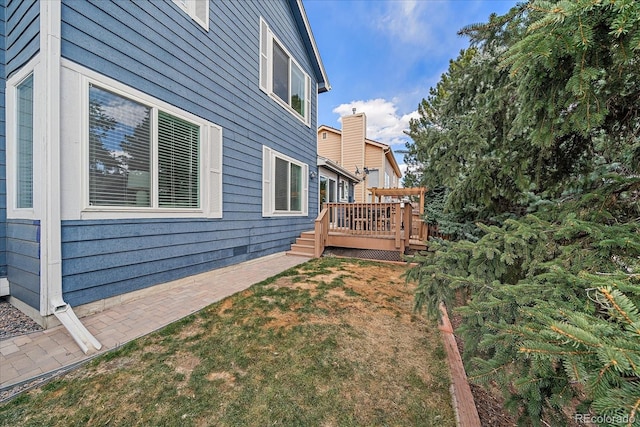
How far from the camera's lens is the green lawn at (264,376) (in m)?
1.73

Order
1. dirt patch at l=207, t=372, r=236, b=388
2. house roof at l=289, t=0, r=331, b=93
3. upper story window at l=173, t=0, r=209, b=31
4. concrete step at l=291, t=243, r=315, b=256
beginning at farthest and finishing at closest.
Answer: house roof at l=289, t=0, r=331, b=93
concrete step at l=291, t=243, r=315, b=256
upper story window at l=173, t=0, r=209, b=31
dirt patch at l=207, t=372, r=236, b=388

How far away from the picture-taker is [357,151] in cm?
1448

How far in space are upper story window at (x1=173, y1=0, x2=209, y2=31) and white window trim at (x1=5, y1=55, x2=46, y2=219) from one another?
2.46 metres

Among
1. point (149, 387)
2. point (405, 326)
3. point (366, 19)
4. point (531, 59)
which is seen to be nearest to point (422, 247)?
point (405, 326)

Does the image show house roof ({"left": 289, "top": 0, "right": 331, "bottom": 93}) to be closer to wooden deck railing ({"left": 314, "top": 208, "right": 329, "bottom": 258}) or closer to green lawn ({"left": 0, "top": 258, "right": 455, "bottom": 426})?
wooden deck railing ({"left": 314, "top": 208, "right": 329, "bottom": 258})

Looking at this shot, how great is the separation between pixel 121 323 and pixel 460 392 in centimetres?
347

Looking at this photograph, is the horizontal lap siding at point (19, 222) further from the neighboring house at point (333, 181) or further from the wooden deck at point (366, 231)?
the neighboring house at point (333, 181)

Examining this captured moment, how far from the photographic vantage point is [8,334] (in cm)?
261

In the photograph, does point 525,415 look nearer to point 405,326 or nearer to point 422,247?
point 405,326

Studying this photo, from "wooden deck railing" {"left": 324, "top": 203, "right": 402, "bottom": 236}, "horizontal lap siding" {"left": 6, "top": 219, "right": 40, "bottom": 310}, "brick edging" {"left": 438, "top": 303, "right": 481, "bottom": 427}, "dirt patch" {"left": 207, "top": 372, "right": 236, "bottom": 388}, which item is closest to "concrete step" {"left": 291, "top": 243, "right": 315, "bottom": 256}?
"wooden deck railing" {"left": 324, "top": 203, "right": 402, "bottom": 236}

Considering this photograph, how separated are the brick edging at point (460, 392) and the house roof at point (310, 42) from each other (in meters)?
8.69

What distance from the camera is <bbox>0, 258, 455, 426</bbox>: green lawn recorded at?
5.68 feet

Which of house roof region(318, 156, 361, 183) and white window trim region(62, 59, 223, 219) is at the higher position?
house roof region(318, 156, 361, 183)

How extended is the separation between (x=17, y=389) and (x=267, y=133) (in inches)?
221
